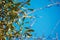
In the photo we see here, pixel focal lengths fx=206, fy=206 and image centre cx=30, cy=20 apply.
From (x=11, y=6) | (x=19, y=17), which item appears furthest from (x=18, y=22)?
(x=11, y=6)

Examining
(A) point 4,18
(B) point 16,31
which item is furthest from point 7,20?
(B) point 16,31

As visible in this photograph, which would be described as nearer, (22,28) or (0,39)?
(0,39)

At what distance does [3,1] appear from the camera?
5.62 ft

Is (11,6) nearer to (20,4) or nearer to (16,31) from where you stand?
(20,4)

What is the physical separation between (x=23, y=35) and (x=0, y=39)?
24cm

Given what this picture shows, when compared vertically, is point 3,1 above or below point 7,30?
above

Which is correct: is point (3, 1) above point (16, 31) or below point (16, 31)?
above

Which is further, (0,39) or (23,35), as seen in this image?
(23,35)

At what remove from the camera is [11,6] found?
176 cm

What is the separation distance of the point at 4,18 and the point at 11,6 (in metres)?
0.12

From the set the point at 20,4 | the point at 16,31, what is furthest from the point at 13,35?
the point at 20,4

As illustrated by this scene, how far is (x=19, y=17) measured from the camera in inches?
70.6

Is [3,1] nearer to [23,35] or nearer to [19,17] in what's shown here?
[19,17]

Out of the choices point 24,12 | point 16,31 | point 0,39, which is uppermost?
point 24,12
